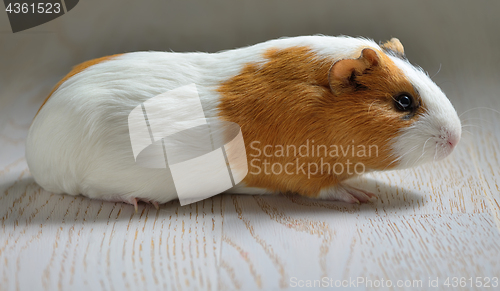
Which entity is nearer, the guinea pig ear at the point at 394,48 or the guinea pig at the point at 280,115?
the guinea pig at the point at 280,115

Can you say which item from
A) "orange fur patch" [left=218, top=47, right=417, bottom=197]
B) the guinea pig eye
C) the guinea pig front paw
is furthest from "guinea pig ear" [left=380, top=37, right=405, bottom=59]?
the guinea pig front paw

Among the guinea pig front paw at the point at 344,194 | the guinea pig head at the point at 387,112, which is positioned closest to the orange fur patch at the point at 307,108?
the guinea pig head at the point at 387,112

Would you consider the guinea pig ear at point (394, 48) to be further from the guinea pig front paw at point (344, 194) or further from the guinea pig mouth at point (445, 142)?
the guinea pig front paw at point (344, 194)

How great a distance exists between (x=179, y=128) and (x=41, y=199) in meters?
0.70

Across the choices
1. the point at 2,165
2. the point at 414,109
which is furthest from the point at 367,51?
the point at 2,165

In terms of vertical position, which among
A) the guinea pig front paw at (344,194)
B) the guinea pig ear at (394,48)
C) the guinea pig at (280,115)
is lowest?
the guinea pig front paw at (344,194)

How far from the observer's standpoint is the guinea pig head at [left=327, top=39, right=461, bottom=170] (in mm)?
2146

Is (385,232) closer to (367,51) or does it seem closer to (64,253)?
(367,51)

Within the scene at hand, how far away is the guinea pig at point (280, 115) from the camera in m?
2.16

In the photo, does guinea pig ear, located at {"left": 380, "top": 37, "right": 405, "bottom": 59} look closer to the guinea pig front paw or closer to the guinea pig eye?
the guinea pig eye

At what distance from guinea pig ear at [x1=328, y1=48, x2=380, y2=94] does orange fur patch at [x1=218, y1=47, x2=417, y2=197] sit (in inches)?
0.8

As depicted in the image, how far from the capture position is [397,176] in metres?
2.66

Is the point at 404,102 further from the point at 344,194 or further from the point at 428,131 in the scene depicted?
the point at 344,194

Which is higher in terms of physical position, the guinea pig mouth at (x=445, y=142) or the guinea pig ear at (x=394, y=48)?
the guinea pig ear at (x=394, y=48)
